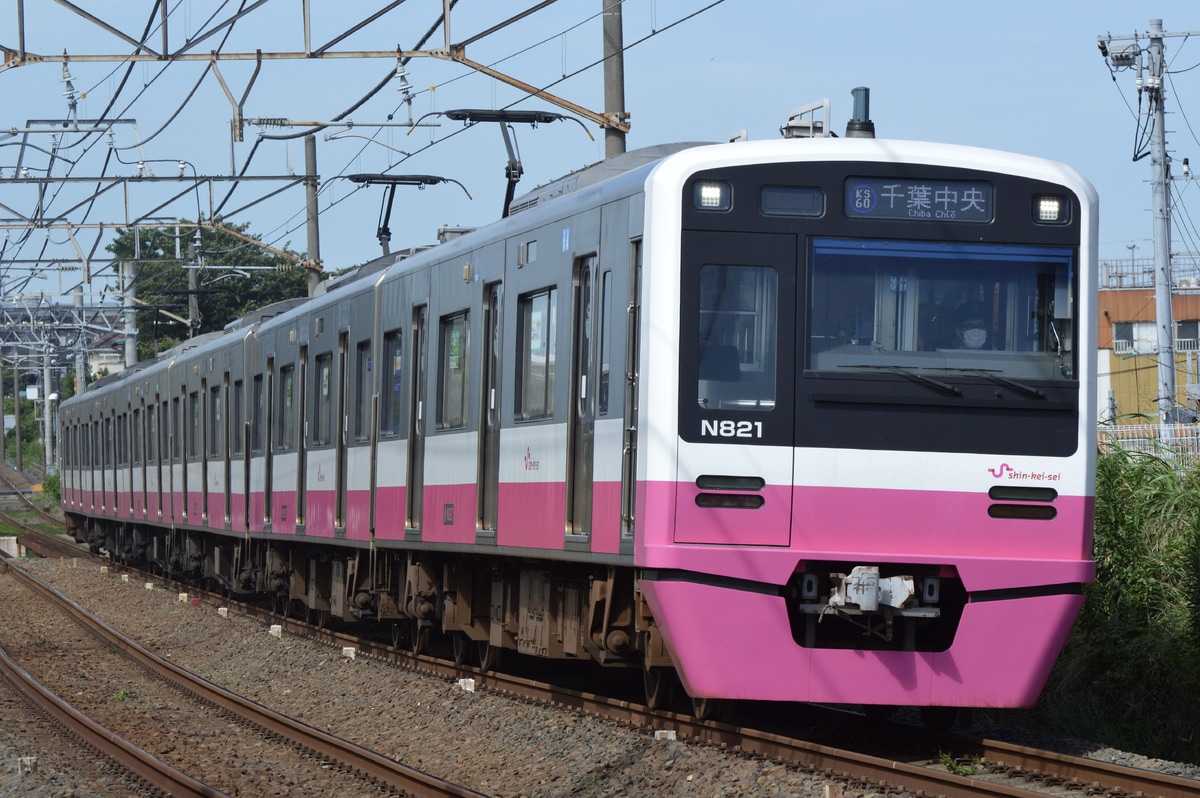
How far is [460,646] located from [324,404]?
356cm

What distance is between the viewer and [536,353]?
10234mm

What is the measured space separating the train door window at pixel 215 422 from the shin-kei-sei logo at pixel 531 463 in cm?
1133

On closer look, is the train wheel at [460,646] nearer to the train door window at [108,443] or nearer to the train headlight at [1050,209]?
the train headlight at [1050,209]

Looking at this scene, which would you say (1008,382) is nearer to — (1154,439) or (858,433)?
(858,433)

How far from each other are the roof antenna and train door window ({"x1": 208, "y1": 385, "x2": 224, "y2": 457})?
12.9 metres

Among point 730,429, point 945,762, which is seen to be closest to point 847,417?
point 730,429

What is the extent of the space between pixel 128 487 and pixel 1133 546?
21170 mm

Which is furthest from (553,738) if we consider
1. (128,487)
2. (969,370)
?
(128,487)

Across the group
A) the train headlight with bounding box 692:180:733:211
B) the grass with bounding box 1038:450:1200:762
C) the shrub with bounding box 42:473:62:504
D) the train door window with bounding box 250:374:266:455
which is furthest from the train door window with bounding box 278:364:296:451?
the shrub with bounding box 42:473:62:504

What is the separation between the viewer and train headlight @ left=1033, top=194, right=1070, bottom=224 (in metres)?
8.44

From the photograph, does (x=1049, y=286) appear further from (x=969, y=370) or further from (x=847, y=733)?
(x=847, y=733)

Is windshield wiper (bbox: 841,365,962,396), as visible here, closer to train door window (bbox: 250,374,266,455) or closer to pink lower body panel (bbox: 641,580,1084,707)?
pink lower body panel (bbox: 641,580,1084,707)

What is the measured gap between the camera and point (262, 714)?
37.1 ft

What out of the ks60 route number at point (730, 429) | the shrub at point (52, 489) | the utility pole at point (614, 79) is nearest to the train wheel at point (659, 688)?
the ks60 route number at point (730, 429)
